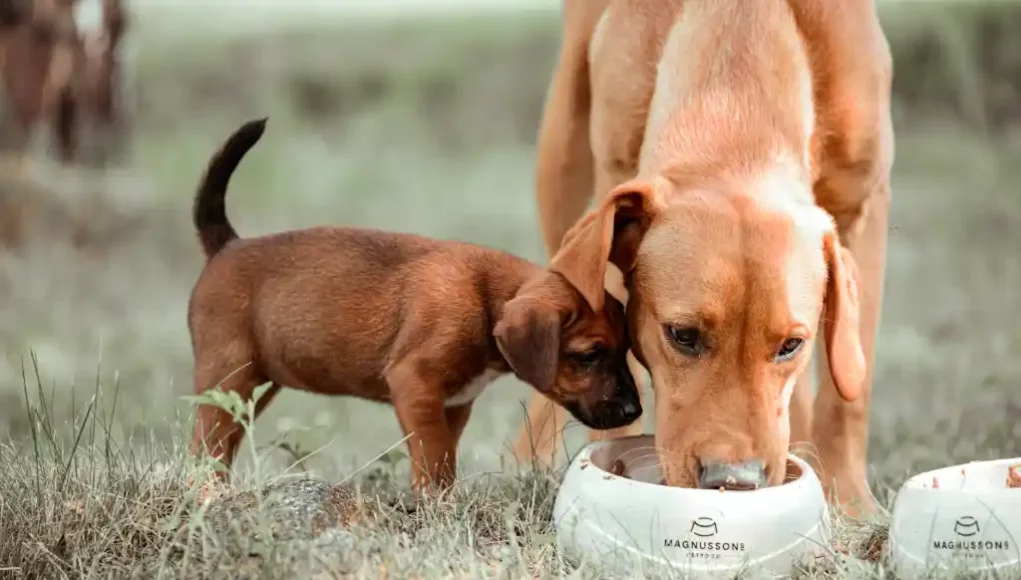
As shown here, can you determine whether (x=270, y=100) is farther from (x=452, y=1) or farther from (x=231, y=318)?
(x=231, y=318)

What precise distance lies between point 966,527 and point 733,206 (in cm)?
72

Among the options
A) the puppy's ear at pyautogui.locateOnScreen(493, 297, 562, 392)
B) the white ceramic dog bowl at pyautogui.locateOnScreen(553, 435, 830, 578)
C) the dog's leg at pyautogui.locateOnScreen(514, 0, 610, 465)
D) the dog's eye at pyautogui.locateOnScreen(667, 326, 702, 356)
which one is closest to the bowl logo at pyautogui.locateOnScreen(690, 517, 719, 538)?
the white ceramic dog bowl at pyautogui.locateOnScreen(553, 435, 830, 578)

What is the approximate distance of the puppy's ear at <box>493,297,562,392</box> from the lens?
8.23 ft

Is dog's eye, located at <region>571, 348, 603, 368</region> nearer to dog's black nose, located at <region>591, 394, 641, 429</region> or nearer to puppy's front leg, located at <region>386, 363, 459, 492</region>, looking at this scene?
dog's black nose, located at <region>591, 394, 641, 429</region>

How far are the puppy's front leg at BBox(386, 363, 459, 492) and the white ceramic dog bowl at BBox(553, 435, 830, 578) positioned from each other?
14.2 inches

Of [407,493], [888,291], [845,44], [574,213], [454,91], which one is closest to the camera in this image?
[407,493]

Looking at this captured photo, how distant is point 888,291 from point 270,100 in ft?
10.4

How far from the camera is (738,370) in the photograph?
7.80 feet

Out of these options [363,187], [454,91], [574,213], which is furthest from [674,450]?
[454,91]

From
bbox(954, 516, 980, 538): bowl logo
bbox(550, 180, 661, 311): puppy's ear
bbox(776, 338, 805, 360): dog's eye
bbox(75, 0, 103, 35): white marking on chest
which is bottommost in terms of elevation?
bbox(954, 516, 980, 538): bowl logo

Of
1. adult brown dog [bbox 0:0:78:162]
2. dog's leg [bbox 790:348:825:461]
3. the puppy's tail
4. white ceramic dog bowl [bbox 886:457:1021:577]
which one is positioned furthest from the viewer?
adult brown dog [bbox 0:0:78:162]

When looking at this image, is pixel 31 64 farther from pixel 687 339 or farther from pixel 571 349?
pixel 687 339

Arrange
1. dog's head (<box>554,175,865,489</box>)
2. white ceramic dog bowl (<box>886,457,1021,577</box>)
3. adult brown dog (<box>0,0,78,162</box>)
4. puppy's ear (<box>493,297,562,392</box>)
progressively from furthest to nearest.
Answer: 1. adult brown dog (<box>0,0,78,162</box>)
2. puppy's ear (<box>493,297,562,392</box>)
3. dog's head (<box>554,175,865,489</box>)
4. white ceramic dog bowl (<box>886,457,1021,577</box>)

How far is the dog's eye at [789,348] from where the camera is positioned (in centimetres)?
241
